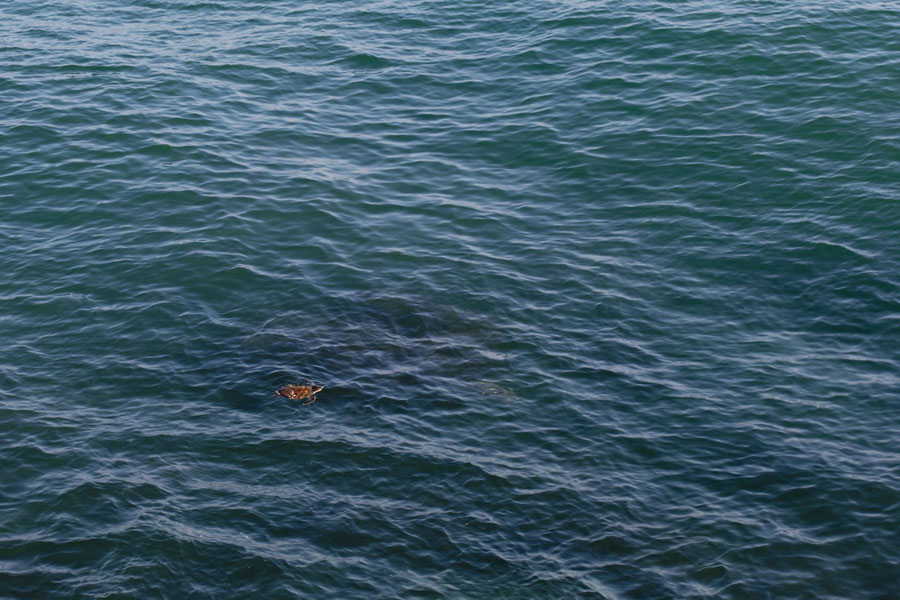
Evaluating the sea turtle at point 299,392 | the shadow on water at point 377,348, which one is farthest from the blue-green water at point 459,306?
the sea turtle at point 299,392

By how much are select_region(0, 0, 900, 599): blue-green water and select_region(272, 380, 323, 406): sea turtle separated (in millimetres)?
256

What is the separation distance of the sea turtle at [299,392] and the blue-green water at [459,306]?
256mm

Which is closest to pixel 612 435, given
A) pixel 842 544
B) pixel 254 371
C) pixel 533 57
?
pixel 842 544

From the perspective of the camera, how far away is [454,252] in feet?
104

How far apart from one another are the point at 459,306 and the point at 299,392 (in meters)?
6.02

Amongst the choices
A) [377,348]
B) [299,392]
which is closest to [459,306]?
[377,348]

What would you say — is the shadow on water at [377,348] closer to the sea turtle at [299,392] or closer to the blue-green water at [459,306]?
the blue-green water at [459,306]

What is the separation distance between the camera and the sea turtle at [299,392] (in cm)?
2506

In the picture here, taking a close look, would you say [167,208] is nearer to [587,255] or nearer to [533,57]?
[587,255]

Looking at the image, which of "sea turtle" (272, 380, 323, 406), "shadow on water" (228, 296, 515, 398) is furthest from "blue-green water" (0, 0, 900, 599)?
"sea turtle" (272, 380, 323, 406)

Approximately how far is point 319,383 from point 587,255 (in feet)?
33.7

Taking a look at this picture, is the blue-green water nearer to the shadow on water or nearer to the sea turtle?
the shadow on water

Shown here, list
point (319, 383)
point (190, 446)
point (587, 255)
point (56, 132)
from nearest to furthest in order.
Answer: point (190, 446)
point (319, 383)
point (587, 255)
point (56, 132)

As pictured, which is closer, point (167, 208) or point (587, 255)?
point (587, 255)
